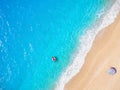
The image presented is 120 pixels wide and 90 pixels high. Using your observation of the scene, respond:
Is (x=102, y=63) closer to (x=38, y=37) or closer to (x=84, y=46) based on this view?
(x=84, y=46)

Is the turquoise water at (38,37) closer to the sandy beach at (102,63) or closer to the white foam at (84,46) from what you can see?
the white foam at (84,46)

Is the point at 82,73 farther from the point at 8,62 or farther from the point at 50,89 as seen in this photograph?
the point at 8,62

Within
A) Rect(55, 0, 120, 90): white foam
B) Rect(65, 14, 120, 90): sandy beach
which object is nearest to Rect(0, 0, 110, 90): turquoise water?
Rect(55, 0, 120, 90): white foam

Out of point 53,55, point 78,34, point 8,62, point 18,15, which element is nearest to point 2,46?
point 8,62

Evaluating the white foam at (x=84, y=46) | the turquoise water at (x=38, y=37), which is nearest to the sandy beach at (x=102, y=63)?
the white foam at (x=84, y=46)

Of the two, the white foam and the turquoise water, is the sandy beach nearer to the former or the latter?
the white foam
